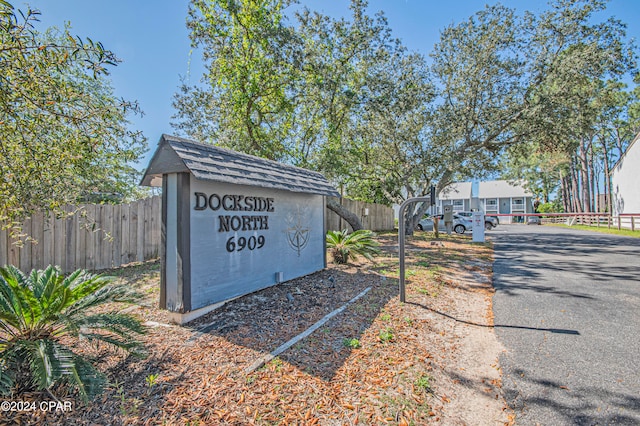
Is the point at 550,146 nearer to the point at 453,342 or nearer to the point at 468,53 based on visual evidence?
the point at 468,53

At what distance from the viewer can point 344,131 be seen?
14.7 m

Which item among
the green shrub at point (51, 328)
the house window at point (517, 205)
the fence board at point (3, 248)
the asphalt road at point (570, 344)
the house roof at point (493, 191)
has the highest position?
the house roof at point (493, 191)

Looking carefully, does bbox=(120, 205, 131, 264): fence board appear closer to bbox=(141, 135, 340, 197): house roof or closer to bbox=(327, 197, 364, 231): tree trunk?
bbox=(141, 135, 340, 197): house roof

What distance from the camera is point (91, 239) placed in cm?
691

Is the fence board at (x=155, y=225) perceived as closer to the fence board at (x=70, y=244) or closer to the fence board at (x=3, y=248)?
the fence board at (x=70, y=244)

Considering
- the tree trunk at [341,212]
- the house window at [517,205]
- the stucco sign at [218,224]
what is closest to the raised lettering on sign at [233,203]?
the stucco sign at [218,224]

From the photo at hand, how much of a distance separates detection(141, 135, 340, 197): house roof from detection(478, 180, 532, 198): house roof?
155 ft

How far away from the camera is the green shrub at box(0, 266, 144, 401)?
2297mm

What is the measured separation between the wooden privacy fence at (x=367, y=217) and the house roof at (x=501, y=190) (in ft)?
105

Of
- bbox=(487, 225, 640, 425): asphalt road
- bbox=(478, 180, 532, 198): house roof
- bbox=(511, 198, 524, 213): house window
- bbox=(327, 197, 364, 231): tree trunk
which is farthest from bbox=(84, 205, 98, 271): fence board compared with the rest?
bbox=(511, 198, 524, 213): house window

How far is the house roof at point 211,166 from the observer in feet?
13.1

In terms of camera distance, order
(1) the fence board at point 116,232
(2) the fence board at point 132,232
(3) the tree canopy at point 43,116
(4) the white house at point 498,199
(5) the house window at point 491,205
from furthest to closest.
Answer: (5) the house window at point 491,205, (4) the white house at point 498,199, (2) the fence board at point 132,232, (1) the fence board at point 116,232, (3) the tree canopy at point 43,116

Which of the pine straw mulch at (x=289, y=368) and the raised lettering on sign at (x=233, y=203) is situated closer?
the pine straw mulch at (x=289, y=368)

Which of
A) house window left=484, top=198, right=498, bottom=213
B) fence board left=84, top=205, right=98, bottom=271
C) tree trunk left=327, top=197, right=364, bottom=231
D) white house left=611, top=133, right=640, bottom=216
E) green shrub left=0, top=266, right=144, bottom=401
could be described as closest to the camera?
green shrub left=0, top=266, right=144, bottom=401
